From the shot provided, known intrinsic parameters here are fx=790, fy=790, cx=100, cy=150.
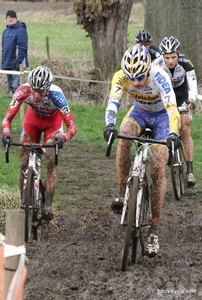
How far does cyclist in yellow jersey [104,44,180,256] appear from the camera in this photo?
26.8ft

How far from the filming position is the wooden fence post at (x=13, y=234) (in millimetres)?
4484

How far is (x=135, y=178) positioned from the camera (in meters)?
7.80

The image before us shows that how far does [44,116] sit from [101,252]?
6.18 ft

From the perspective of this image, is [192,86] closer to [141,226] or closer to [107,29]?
[141,226]

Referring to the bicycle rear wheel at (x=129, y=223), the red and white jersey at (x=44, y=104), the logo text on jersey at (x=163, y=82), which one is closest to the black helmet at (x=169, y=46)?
the red and white jersey at (x=44, y=104)

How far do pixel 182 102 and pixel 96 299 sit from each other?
5.12 meters

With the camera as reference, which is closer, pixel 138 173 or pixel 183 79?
pixel 138 173

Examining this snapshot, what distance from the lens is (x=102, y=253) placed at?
8445 mm

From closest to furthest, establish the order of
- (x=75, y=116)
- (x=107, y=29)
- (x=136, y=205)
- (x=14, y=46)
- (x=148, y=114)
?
1. (x=136, y=205)
2. (x=148, y=114)
3. (x=75, y=116)
4. (x=14, y=46)
5. (x=107, y=29)

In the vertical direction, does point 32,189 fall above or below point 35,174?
below

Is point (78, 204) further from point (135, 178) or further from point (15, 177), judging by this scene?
point (135, 178)

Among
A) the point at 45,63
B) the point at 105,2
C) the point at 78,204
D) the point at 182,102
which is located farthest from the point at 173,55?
the point at 45,63

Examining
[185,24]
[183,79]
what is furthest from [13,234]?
[185,24]

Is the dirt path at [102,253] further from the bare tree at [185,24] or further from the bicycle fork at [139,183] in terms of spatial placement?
the bare tree at [185,24]
